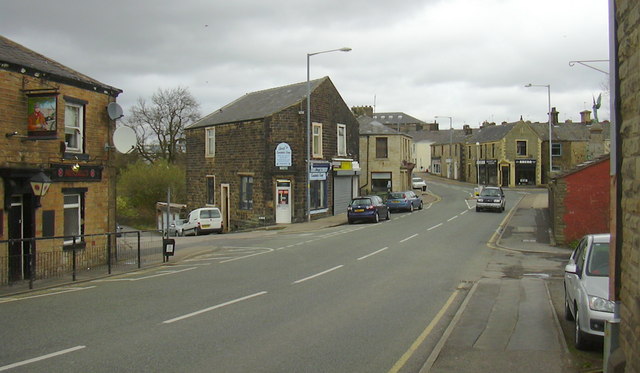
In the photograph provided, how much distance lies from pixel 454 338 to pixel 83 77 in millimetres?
14439

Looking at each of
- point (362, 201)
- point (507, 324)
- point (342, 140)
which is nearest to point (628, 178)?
point (507, 324)

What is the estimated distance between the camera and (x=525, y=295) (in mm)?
12578

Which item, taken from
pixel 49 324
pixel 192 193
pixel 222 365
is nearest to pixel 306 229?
pixel 192 193

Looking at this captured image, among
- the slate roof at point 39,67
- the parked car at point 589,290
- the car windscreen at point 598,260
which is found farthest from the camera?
the slate roof at point 39,67

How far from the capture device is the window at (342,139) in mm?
39250

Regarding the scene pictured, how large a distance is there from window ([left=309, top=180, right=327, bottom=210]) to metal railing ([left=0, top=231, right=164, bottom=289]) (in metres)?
15.7

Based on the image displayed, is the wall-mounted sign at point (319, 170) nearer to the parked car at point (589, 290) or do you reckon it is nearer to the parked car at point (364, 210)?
the parked car at point (364, 210)

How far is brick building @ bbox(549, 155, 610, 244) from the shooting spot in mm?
Answer: 22359

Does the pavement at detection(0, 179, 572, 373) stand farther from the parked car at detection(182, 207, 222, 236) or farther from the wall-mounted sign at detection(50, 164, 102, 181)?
the parked car at detection(182, 207, 222, 236)

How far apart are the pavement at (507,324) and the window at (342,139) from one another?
20.1 metres

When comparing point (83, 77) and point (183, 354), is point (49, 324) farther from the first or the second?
point (83, 77)

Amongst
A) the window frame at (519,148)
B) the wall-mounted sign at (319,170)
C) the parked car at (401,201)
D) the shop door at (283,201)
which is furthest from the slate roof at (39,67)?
the window frame at (519,148)

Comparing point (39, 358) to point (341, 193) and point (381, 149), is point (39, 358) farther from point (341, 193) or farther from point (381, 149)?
point (381, 149)

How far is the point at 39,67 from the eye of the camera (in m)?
15.6
